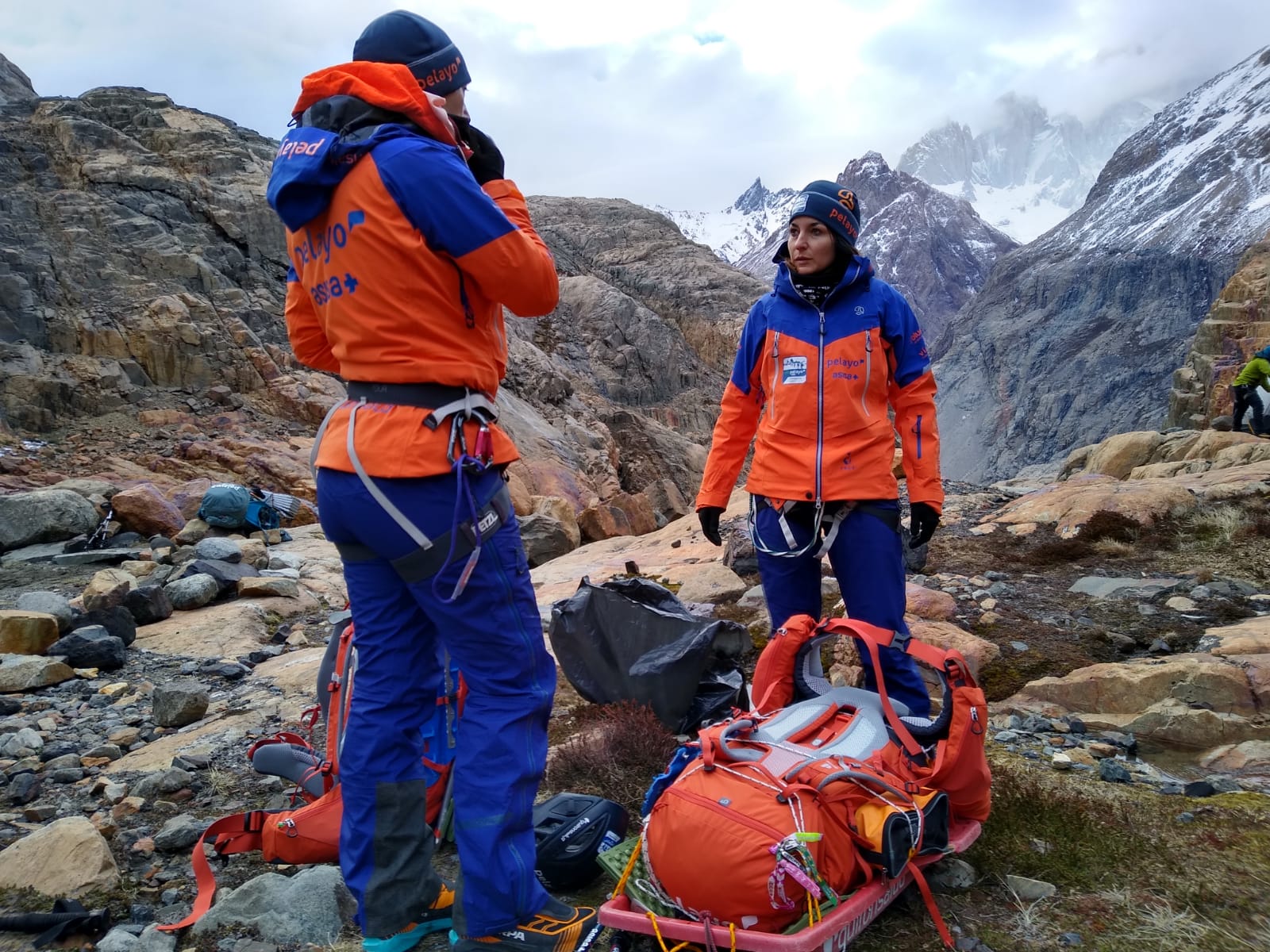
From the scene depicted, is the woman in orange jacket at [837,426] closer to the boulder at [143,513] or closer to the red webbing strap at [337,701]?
the red webbing strap at [337,701]

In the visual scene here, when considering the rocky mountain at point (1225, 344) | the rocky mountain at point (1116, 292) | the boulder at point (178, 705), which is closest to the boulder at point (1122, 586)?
the boulder at point (178, 705)

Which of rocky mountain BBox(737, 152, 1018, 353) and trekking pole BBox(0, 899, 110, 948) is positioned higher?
rocky mountain BBox(737, 152, 1018, 353)

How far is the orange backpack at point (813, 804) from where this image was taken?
205 centimetres

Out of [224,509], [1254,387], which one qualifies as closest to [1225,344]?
[1254,387]

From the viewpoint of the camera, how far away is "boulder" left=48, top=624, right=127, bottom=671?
5.52m

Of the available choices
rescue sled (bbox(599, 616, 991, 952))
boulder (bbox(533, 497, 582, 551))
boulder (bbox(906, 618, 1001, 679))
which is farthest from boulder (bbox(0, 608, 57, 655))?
boulder (bbox(533, 497, 582, 551))

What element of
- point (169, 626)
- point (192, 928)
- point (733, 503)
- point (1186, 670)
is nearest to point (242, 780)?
point (192, 928)

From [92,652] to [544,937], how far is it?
485 centimetres

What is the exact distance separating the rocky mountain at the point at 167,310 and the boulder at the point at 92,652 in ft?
26.1

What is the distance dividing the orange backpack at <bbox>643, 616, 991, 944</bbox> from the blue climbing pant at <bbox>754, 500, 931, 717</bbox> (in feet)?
1.08

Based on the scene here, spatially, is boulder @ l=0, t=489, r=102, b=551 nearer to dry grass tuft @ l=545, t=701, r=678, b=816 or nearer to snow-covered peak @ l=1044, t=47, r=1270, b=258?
dry grass tuft @ l=545, t=701, r=678, b=816

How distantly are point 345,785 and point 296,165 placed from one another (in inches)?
68.9

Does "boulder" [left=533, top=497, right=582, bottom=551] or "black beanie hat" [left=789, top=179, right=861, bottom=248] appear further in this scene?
"boulder" [left=533, top=497, right=582, bottom=551]

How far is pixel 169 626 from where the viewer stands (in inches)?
257
